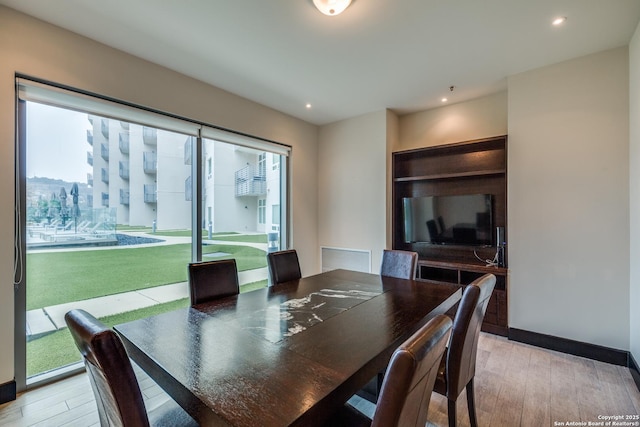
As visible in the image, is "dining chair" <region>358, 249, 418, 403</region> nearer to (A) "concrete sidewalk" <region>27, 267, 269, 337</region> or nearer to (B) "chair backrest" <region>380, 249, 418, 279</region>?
(B) "chair backrest" <region>380, 249, 418, 279</region>

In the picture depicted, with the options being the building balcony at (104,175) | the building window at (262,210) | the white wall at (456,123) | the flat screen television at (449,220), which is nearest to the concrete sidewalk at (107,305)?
the building window at (262,210)

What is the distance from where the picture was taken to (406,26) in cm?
225

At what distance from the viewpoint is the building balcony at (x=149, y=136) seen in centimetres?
289

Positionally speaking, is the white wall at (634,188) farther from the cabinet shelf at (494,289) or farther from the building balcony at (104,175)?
the building balcony at (104,175)

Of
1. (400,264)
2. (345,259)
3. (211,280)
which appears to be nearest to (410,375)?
(211,280)

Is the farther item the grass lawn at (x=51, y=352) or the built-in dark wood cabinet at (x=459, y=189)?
the built-in dark wood cabinet at (x=459, y=189)

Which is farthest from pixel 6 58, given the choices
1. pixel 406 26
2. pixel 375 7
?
pixel 406 26

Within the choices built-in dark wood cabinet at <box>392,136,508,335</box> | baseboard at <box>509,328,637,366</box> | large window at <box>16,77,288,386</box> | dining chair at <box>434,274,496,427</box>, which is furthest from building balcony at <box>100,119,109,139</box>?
baseboard at <box>509,328,637,366</box>

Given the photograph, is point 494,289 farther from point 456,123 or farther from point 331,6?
point 331,6

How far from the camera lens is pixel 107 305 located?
8.95 ft

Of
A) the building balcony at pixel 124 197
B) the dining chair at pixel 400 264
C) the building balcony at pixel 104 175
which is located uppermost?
the building balcony at pixel 104 175

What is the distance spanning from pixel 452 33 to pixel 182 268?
3565 mm

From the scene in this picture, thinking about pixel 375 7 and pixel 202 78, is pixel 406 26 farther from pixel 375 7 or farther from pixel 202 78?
pixel 202 78

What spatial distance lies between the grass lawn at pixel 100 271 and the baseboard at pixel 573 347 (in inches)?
140
